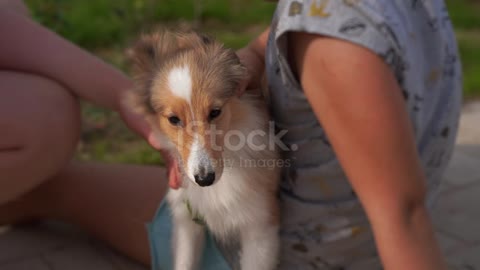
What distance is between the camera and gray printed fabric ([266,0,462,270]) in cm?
124

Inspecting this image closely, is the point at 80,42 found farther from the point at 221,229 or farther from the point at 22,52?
the point at 221,229

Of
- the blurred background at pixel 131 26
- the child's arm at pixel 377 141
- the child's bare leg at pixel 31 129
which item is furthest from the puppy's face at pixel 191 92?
the blurred background at pixel 131 26

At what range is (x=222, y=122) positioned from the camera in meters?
1.56

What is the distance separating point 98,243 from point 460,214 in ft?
5.33

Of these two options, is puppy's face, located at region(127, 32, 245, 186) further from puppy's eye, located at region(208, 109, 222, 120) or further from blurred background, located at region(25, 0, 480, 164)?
blurred background, located at region(25, 0, 480, 164)

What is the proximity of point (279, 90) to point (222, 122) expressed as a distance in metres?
0.16

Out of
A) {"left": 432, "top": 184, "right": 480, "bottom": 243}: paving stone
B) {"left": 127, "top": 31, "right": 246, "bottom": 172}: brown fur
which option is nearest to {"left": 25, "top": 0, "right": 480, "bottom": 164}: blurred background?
{"left": 432, "top": 184, "right": 480, "bottom": 243}: paving stone

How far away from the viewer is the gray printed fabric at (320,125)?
4.07ft

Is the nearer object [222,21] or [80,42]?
[80,42]

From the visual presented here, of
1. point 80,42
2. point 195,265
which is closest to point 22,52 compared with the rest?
point 195,265

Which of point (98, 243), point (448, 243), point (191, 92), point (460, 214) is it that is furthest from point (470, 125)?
point (191, 92)

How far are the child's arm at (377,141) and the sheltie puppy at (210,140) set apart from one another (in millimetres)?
337

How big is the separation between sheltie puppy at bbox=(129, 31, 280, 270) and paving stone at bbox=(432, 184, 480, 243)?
1.24m

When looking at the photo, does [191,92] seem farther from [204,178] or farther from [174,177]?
[174,177]
